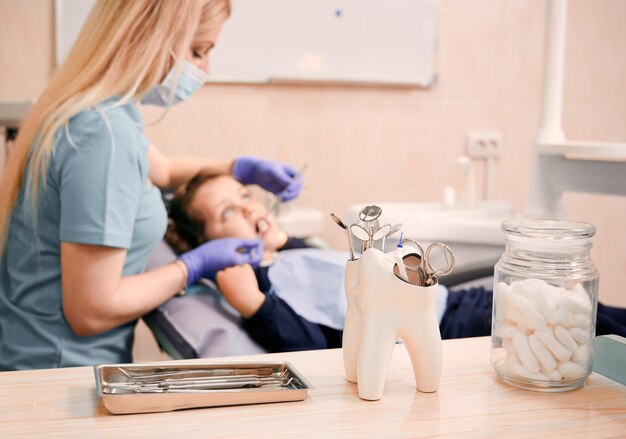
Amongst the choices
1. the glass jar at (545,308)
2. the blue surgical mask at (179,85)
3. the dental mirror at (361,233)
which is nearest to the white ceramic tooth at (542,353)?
the glass jar at (545,308)

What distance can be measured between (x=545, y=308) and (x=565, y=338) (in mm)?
42

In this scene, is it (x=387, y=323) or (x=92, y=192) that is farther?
(x=92, y=192)

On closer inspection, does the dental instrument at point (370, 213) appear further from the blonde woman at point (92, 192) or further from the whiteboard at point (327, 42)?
the whiteboard at point (327, 42)

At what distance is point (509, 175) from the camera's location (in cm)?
314

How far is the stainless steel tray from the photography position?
0.80 meters

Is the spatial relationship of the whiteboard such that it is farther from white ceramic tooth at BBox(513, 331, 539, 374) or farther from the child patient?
white ceramic tooth at BBox(513, 331, 539, 374)

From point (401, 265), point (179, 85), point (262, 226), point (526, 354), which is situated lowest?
point (262, 226)

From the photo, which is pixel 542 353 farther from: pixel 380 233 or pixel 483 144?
pixel 483 144

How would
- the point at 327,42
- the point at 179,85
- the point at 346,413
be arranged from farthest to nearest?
the point at 327,42, the point at 179,85, the point at 346,413

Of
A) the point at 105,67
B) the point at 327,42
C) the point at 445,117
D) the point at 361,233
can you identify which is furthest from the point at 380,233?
the point at 445,117

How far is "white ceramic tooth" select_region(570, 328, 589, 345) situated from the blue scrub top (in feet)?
2.94

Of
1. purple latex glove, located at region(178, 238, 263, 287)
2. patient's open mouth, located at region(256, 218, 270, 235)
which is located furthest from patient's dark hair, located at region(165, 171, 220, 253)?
purple latex glove, located at region(178, 238, 263, 287)

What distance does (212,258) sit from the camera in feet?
5.85

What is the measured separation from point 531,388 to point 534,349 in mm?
51
